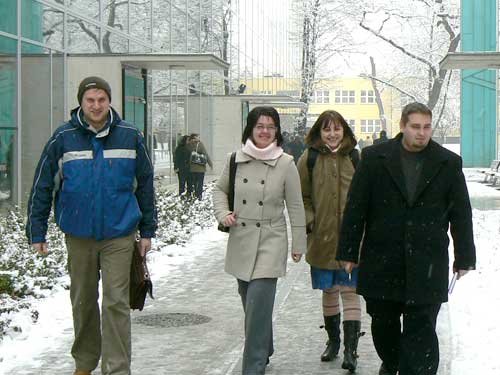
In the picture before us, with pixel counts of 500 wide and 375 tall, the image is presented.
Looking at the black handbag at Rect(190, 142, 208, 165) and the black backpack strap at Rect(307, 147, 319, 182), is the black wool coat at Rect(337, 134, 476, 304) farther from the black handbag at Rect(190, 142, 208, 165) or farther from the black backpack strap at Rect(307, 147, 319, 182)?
the black handbag at Rect(190, 142, 208, 165)

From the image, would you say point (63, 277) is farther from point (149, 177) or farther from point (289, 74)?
point (289, 74)

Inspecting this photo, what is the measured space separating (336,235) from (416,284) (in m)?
1.28

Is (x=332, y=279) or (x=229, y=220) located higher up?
(x=229, y=220)

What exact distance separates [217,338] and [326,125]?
2050mm

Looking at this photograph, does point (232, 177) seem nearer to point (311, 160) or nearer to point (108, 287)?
point (311, 160)

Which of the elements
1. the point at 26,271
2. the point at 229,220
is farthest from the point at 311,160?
the point at 26,271

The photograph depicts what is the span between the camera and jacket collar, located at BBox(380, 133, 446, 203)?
17.9 ft

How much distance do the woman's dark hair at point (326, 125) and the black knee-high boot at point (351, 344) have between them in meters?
1.28

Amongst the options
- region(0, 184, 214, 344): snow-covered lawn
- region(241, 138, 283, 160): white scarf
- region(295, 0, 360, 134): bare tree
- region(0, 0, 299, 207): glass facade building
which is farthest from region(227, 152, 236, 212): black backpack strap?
region(295, 0, 360, 134): bare tree

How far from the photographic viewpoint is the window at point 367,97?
117 m

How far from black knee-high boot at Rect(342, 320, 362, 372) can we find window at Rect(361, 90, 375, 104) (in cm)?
11165

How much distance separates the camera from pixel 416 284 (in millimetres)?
5410

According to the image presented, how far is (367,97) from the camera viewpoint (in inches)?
4648

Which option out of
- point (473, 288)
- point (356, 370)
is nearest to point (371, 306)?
point (356, 370)
